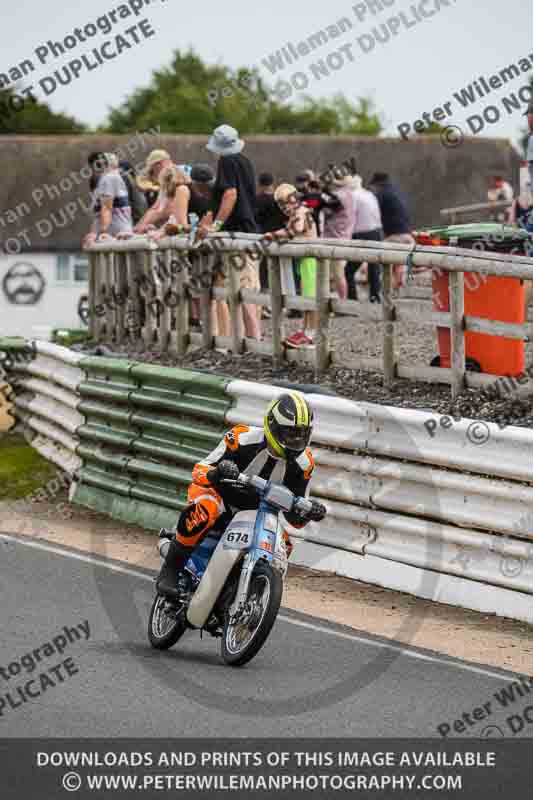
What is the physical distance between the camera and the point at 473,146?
65125mm

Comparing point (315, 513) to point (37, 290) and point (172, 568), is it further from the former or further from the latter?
point (37, 290)

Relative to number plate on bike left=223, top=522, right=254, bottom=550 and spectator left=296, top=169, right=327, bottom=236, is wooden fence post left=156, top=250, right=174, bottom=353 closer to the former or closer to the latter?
spectator left=296, top=169, right=327, bottom=236

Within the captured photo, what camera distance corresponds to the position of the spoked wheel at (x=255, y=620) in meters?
8.19

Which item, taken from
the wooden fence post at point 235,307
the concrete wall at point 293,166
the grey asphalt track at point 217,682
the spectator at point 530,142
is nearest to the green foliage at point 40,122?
the concrete wall at point 293,166

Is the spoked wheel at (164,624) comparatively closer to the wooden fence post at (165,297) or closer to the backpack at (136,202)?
the wooden fence post at (165,297)

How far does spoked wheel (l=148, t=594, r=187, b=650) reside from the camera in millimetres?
8875

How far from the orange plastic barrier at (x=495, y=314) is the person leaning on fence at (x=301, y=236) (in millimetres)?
1869

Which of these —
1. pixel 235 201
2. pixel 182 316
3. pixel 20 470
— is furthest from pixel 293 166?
pixel 235 201

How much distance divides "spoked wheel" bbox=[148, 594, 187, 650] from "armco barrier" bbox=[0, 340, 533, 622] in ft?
7.46

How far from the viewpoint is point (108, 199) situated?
17.8 m

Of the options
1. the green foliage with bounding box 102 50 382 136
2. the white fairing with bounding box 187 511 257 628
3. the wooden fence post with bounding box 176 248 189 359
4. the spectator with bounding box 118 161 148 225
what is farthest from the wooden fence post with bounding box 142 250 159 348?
the green foliage with bounding box 102 50 382 136
